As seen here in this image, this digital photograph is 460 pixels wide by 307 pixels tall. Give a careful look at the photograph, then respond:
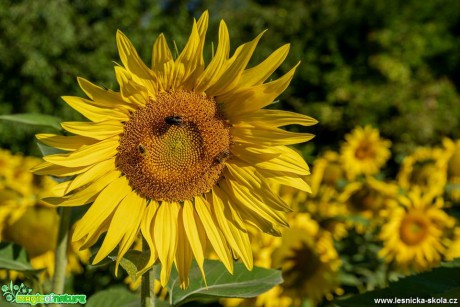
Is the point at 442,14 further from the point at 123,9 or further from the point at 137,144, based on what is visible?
the point at 137,144

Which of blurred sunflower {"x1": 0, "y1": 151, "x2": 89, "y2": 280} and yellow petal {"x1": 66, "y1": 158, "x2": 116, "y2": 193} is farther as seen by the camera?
blurred sunflower {"x1": 0, "y1": 151, "x2": 89, "y2": 280}

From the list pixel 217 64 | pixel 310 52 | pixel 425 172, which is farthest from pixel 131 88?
pixel 310 52

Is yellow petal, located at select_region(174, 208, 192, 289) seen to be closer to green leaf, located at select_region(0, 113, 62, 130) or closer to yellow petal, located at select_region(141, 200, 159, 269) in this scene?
yellow petal, located at select_region(141, 200, 159, 269)

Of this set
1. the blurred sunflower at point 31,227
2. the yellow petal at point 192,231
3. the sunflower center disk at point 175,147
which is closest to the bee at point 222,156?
the sunflower center disk at point 175,147

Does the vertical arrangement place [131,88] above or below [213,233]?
above

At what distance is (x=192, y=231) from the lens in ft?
3.63

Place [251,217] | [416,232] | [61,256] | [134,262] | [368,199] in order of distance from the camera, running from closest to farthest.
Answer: [134,262] → [251,217] → [61,256] → [416,232] → [368,199]

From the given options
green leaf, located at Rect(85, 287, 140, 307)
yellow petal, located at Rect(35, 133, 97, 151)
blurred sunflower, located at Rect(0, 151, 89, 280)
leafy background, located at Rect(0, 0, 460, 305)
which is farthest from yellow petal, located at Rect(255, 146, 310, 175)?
leafy background, located at Rect(0, 0, 460, 305)

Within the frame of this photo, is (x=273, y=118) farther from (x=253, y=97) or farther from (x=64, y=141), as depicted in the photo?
(x=64, y=141)

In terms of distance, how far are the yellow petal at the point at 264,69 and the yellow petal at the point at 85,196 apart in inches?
12.4

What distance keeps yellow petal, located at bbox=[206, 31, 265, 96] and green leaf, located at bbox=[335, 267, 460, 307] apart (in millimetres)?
446

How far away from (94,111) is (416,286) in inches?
26.4

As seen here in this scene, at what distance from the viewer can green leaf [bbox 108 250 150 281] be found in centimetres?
97

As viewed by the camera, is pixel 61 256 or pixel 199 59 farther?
pixel 61 256
